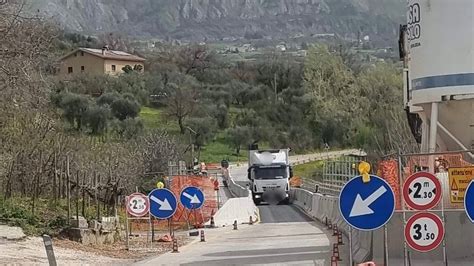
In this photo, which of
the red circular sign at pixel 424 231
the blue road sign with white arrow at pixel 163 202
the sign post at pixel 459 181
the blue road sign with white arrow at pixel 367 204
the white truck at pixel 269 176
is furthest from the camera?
the white truck at pixel 269 176

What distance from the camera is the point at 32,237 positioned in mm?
23500

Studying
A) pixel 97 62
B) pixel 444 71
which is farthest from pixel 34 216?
pixel 97 62

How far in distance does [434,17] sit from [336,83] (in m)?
85.7

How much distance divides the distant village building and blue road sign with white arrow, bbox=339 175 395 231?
103348 millimetres

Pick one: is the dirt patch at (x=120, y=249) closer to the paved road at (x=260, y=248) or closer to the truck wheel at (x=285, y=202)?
the paved road at (x=260, y=248)

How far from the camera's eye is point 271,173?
58625 millimetres

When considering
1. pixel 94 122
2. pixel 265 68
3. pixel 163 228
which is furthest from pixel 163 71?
pixel 163 228

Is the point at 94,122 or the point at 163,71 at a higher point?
the point at 163,71

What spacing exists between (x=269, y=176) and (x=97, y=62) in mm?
70897

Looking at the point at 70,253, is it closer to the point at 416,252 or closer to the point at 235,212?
the point at 416,252

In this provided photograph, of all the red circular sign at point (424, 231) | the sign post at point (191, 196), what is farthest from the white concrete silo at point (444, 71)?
the sign post at point (191, 196)

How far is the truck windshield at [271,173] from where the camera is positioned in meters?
58.5

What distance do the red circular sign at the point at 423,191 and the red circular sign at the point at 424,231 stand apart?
69 cm

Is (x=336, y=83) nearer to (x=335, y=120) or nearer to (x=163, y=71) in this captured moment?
(x=335, y=120)
